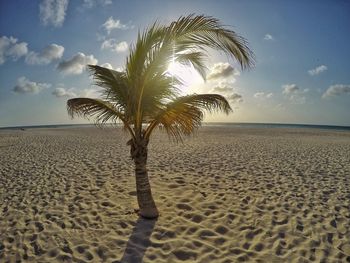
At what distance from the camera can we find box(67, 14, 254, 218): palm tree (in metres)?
4.64

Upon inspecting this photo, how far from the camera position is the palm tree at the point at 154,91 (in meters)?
4.64

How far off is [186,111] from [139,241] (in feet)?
8.87

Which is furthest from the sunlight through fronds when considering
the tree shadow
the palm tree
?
the tree shadow

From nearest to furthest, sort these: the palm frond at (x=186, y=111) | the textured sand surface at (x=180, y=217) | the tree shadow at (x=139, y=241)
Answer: the tree shadow at (x=139, y=241), the textured sand surface at (x=180, y=217), the palm frond at (x=186, y=111)

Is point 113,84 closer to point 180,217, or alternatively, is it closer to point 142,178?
point 142,178

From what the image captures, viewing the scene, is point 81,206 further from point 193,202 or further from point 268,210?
point 268,210

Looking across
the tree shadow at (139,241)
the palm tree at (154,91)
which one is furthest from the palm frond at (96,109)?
the tree shadow at (139,241)

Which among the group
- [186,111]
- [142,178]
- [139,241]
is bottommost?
[139,241]

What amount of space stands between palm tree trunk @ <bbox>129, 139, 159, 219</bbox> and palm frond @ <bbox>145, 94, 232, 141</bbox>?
1.07ft

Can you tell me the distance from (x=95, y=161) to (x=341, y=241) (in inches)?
387

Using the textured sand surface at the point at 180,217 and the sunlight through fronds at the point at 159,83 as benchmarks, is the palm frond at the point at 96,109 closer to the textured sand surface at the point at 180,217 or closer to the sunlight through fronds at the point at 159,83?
the sunlight through fronds at the point at 159,83

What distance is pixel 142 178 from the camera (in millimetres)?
5340

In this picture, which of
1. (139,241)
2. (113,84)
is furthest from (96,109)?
(139,241)

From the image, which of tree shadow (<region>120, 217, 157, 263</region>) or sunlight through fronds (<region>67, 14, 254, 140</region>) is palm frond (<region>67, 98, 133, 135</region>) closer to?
sunlight through fronds (<region>67, 14, 254, 140</region>)
